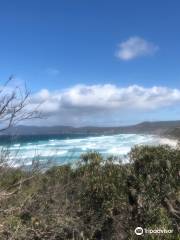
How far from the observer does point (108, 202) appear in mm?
11227

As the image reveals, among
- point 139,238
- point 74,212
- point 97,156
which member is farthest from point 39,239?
point 97,156

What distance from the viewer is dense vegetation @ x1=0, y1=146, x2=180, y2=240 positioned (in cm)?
1025

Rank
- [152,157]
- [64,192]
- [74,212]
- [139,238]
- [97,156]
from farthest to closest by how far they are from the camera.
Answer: [97,156]
[152,157]
[64,192]
[74,212]
[139,238]

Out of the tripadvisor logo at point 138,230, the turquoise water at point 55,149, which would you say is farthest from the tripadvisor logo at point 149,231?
the turquoise water at point 55,149

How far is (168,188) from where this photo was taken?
11289 mm

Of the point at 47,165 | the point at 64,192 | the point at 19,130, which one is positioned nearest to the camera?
the point at 19,130

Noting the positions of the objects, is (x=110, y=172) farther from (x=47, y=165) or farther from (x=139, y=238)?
(x=47, y=165)

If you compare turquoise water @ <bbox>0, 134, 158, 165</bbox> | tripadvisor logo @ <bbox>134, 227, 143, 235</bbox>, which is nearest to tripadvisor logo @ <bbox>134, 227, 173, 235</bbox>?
tripadvisor logo @ <bbox>134, 227, 143, 235</bbox>

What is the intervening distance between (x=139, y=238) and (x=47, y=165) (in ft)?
9.60

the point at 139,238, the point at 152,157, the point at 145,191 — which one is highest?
the point at 152,157

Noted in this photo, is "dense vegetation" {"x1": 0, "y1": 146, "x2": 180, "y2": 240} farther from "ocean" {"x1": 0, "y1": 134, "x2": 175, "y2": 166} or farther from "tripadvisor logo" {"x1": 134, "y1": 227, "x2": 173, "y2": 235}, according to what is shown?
"ocean" {"x1": 0, "y1": 134, "x2": 175, "y2": 166}

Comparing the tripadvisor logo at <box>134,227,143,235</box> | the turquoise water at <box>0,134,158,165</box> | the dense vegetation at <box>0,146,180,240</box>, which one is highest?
the turquoise water at <box>0,134,158,165</box>

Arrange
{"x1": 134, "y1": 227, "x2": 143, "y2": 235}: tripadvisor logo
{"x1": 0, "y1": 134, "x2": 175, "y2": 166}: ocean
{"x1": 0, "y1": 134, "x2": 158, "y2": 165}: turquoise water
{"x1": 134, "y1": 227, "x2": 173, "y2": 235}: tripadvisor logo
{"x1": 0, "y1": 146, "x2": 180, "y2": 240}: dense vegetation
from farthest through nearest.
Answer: {"x1": 0, "y1": 146, "x2": 180, "y2": 240}: dense vegetation, {"x1": 134, "y1": 227, "x2": 143, "y2": 235}: tripadvisor logo, {"x1": 134, "y1": 227, "x2": 173, "y2": 235}: tripadvisor logo, {"x1": 0, "y1": 134, "x2": 158, "y2": 165}: turquoise water, {"x1": 0, "y1": 134, "x2": 175, "y2": 166}: ocean

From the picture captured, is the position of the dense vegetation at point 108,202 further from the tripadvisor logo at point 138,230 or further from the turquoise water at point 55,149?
the turquoise water at point 55,149
